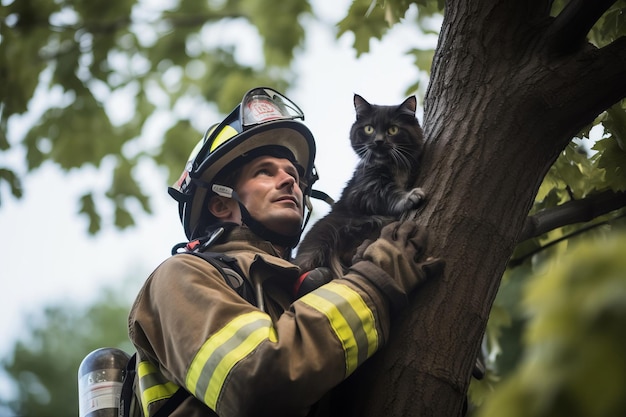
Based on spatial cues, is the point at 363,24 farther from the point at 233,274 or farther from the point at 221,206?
the point at 233,274

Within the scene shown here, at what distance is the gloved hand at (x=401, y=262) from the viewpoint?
2.20 meters

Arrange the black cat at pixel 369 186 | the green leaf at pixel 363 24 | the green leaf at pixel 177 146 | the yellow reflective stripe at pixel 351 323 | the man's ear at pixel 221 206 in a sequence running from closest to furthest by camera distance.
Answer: the yellow reflective stripe at pixel 351 323, the black cat at pixel 369 186, the man's ear at pixel 221 206, the green leaf at pixel 363 24, the green leaf at pixel 177 146

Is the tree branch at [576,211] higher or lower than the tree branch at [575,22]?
lower

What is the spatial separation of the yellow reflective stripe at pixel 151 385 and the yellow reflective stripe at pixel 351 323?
0.64 m

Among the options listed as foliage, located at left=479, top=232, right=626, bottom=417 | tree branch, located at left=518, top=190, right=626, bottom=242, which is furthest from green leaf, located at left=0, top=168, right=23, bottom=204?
foliage, located at left=479, top=232, right=626, bottom=417

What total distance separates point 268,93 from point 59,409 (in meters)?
11.5

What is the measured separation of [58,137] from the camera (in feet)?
20.8

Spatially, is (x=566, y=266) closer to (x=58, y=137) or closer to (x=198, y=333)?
(x=198, y=333)

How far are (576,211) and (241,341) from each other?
156 centimetres

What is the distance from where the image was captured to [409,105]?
396cm

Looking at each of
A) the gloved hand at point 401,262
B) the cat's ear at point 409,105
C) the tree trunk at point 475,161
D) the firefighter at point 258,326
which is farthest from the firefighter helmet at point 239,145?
the gloved hand at point 401,262

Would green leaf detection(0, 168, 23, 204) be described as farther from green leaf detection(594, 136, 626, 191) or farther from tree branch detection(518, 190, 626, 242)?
green leaf detection(594, 136, 626, 191)

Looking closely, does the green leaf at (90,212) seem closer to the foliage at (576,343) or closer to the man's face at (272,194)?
the man's face at (272,194)

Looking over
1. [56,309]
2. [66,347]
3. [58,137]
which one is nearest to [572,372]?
[58,137]
